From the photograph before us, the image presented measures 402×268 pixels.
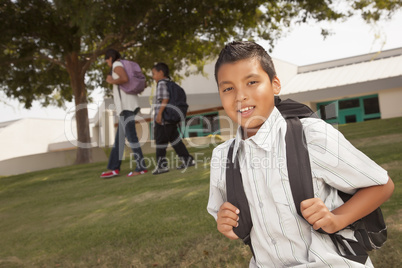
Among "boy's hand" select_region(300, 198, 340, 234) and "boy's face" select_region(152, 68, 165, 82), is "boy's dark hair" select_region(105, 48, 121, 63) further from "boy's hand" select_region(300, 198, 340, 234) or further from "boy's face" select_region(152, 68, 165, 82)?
"boy's hand" select_region(300, 198, 340, 234)

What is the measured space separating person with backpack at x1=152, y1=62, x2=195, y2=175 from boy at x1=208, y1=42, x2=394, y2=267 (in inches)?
A: 163

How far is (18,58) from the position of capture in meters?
11.4

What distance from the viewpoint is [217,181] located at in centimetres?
154

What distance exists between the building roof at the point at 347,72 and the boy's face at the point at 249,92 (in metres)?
21.4

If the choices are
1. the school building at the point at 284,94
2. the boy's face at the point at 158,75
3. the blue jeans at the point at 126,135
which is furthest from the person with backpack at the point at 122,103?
the school building at the point at 284,94

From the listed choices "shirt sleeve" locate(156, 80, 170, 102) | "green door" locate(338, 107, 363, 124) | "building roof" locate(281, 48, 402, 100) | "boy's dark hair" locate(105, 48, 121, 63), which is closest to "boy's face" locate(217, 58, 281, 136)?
"shirt sleeve" locate(156, 80, 170, 102)

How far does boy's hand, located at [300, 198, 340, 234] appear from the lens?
1.24m

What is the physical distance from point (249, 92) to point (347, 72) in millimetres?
26919

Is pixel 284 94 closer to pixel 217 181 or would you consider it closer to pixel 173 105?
pixel 173 105

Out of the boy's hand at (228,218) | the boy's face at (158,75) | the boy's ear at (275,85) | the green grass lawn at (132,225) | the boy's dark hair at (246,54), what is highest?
the boy's face at (158,75)

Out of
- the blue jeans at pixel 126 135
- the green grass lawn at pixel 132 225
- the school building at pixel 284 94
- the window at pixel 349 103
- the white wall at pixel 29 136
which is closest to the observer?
the green grass lawn at pixel 132 225

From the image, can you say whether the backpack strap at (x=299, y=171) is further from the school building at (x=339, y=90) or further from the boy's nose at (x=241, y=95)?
the school building at (x=339, y=90)

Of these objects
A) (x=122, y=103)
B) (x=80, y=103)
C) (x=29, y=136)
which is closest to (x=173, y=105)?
(x=122, y=103)

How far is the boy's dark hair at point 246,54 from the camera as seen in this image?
1.45 metres
